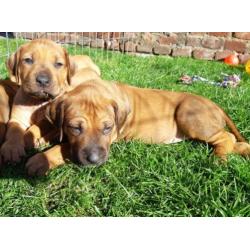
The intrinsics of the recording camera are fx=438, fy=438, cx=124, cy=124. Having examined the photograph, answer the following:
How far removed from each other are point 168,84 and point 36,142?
2804 millimetres

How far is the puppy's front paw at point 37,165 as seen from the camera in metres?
3.39

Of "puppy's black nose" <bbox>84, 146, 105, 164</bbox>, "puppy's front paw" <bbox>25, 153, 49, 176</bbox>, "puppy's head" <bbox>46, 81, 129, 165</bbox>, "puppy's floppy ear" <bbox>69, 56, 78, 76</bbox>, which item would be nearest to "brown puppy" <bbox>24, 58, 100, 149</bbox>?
"puppy's floppy ear" <bbox>69, 56, 78, 76</bbox>

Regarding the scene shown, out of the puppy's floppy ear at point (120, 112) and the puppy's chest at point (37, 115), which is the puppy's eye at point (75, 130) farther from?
the puppy's chest at point (37, 115)

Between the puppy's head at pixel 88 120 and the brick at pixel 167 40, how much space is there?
509 centimetres

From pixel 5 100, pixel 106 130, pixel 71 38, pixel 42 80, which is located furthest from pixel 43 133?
pixel 71 38

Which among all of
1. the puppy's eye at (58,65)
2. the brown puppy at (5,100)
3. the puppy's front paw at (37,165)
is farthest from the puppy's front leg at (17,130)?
the puppy's eye at (58,65)

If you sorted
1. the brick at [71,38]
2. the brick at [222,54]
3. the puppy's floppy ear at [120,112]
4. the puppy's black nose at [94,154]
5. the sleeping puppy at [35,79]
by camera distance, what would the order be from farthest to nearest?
the brick at [71,38] → the brick at [222,54] → the sleeping puppy at [35,79] → the puppy's floppy ear at [120,112] → the puppy's black nose at [94,154]

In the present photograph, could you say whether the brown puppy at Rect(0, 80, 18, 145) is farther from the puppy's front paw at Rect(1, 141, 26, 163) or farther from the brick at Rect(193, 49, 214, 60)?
the brick at Rect(193, 49, 214, 60)

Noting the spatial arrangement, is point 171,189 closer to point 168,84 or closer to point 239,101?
point 239,101

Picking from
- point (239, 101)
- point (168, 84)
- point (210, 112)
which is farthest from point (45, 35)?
point (210, 112)

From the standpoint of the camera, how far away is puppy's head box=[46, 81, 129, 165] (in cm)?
338

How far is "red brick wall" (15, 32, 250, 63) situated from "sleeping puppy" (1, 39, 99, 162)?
451 cm

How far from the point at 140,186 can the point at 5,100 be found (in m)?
1.99

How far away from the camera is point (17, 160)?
3.61 meters
